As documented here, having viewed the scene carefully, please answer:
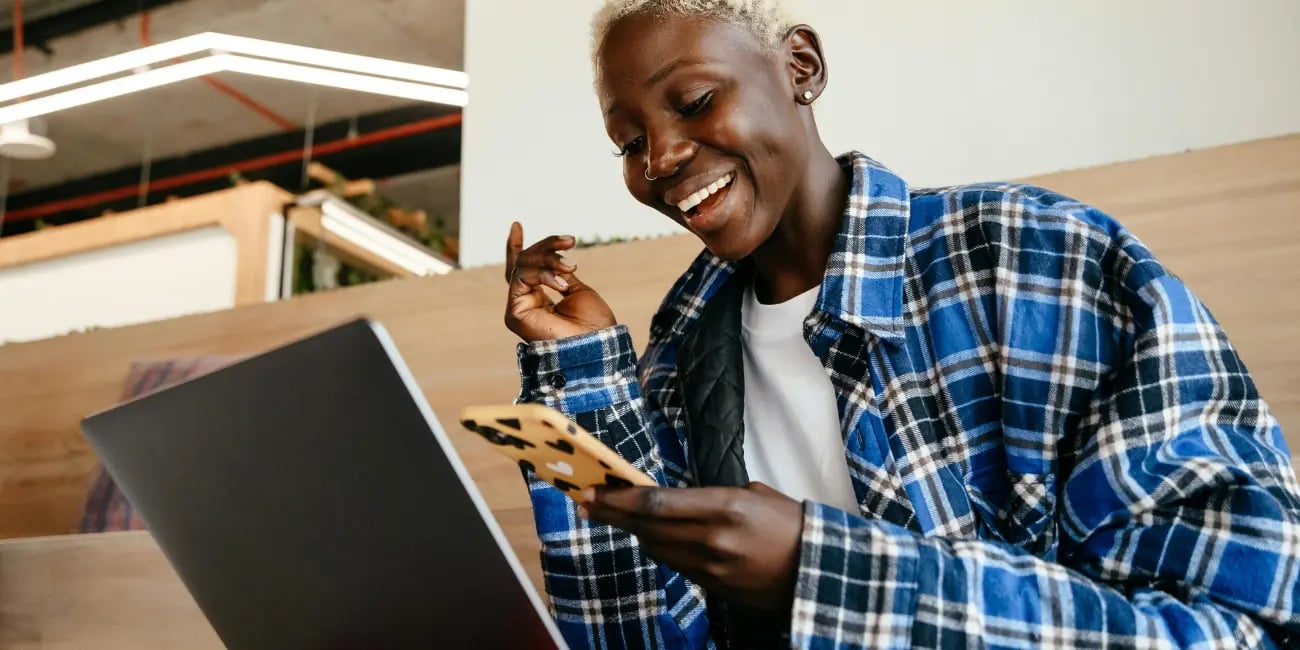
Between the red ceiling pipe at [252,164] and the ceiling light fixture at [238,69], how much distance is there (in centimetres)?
246

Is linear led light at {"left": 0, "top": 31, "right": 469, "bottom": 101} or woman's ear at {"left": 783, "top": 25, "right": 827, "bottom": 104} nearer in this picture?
woman's ear at {"left": 783, "top": 25, "right": 827, "bottom": 104}

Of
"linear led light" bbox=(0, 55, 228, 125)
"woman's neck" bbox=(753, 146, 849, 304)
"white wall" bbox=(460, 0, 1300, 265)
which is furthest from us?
"linear led light" bbox=(0, 55, 228, 125)

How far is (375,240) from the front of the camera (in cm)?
383

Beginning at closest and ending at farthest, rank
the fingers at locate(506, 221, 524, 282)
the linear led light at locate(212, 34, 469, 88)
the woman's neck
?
the woman's neck, the fingers at locate(506, 221, 524, 282), the linear led light at locate(212, 34, 469, 88)

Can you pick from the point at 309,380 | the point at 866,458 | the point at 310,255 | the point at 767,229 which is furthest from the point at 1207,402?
the point at 310,255

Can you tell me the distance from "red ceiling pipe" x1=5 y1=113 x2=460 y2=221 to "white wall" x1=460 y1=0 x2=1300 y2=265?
3.34m

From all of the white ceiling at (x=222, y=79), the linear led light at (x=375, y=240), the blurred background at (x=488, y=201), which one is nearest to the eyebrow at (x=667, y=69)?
the blurred background at (x=488, y=201)

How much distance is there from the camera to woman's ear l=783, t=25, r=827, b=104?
3.39 ft

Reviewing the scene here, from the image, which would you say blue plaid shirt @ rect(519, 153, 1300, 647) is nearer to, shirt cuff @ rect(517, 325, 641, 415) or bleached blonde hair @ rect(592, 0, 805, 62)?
shirt cuff @ rect(517, 325, 641, 415)

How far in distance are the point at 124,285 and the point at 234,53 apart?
3.09 ft

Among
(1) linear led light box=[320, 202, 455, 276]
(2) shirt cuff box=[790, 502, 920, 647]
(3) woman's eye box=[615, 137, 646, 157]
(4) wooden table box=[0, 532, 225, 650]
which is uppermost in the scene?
(1) linear led light box=[320, 202, 455, 276]

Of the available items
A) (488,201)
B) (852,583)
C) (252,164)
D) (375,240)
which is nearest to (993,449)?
(852,583)

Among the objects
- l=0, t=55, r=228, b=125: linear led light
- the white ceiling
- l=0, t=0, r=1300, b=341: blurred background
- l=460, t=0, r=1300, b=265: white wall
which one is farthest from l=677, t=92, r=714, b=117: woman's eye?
the white ceiling

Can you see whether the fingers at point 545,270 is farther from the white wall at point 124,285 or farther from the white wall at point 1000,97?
the white wall at point 124,285
